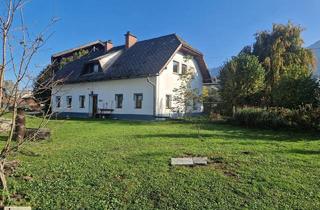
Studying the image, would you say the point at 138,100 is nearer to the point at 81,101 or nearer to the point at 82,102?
the point at 82,102

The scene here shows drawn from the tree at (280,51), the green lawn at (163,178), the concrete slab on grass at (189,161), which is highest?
the tree at (280,51)

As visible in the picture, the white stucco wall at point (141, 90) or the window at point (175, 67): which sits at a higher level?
the window at point (175, 67)

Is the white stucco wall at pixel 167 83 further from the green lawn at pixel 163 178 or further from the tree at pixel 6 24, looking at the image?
the tree at pixel 6 24

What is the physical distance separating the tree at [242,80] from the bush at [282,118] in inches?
282

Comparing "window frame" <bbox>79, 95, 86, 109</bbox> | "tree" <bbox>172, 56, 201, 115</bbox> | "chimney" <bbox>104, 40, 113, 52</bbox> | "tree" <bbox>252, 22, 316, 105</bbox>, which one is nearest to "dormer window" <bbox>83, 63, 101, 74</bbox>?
"window frame" <bbox>79, 95, 86, 109</bbox>

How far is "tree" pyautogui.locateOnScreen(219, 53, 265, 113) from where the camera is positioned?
71.5ft

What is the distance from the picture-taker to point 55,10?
4.17 metres

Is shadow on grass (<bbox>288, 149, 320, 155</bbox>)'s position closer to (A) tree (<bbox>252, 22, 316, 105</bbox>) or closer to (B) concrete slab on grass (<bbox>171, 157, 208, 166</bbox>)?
(B) concrete slab on grass (<bbox>171, 157, 208, 166</bbox>)

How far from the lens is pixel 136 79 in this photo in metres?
22.2

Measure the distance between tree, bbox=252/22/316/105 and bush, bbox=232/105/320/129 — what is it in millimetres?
11470

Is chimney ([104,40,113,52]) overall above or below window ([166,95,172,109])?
above

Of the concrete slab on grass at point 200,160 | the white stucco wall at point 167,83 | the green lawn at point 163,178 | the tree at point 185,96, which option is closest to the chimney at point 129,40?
the white stucco wall at point 167,83

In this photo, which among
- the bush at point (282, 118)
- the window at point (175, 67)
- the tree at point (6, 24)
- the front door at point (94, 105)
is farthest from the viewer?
the front door at point (94, 105)

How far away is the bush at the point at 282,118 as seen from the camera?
40.0ft
